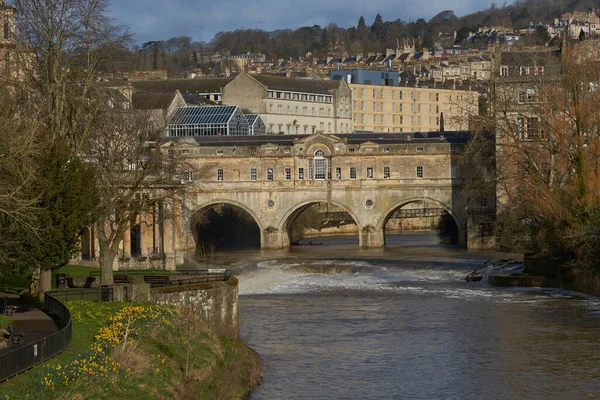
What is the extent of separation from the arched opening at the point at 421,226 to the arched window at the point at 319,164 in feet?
24.0

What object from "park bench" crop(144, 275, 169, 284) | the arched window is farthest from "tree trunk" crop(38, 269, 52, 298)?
the arched window

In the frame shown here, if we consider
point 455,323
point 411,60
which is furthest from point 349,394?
point 411,60

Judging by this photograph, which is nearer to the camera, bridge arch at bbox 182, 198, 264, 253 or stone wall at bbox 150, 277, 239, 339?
stone wall at bbox 150, 277, 239, 339

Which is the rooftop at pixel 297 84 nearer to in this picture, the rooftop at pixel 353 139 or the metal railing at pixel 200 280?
the rooftop at pixel 353 139

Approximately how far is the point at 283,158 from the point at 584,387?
5012 centimetres

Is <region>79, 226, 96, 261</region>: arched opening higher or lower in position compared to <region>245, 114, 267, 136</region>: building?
lower

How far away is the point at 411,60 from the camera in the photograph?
19875cm

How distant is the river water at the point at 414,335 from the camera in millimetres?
33125

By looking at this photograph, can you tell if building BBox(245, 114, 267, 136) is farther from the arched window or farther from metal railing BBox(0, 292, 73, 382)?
metal railing BBox(0, 292, 73, 382)

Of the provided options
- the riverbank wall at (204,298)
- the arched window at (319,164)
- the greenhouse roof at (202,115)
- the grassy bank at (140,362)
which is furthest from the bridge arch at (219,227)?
the grassy bank at (140,362)

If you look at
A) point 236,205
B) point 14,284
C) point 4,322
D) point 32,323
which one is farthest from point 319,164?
point 4,322

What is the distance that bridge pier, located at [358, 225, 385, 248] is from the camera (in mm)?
79438

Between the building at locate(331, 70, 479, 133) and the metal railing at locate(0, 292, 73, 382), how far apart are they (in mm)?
107541

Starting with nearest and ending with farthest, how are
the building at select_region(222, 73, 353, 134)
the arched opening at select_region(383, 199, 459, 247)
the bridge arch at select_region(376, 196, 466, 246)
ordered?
the bridge arch at select_region(376, 196, 466, 246)
the arched opening at select_region(383, 199, 459, 247)
the building at select_region(222, 73, 353, 134)
